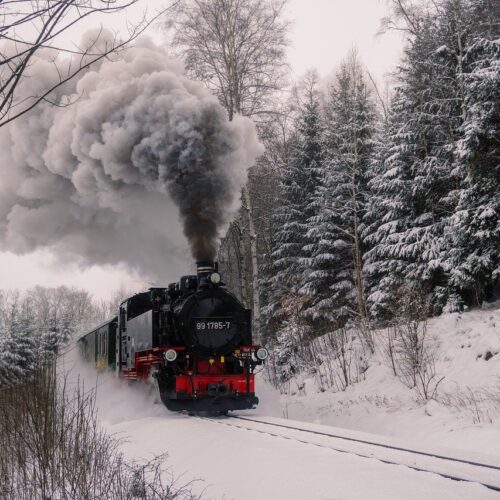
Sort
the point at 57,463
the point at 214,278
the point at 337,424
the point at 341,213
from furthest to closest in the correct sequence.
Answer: the point at 341,213 → the point at 337,424 → the point at 214,278 → the point at 57,463

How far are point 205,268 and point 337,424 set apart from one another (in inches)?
147

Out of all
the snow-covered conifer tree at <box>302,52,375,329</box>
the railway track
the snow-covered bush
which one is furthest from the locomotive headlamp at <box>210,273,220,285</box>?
the snow-covered conifer tree at <box>302,52,375,329</box>

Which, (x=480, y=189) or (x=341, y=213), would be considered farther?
(x=341, y=213)

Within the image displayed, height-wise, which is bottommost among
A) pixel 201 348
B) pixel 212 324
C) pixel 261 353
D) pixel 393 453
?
pixel 393 453

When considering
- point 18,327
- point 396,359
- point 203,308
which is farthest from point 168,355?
point 18,327

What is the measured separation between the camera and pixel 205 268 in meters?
10.4

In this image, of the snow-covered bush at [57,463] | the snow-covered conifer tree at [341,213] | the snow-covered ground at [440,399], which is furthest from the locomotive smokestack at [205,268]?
the snow-covered conifer tree at [341,213]

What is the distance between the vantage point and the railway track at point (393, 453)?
480cm

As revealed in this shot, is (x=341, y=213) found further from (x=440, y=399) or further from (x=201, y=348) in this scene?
(x=201, y=348)

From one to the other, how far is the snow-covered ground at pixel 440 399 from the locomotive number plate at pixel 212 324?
239 centimetres

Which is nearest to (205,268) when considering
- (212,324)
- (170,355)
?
(212,324)

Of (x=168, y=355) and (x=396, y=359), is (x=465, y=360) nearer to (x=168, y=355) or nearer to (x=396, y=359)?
(x=396, y=359)

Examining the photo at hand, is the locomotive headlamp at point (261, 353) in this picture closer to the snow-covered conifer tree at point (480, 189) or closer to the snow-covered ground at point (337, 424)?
the snow-covered ground at point (337, 424)

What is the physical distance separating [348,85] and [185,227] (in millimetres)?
12072
